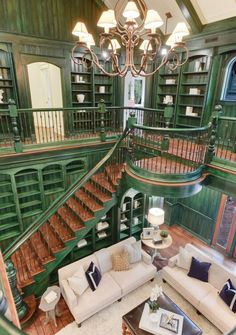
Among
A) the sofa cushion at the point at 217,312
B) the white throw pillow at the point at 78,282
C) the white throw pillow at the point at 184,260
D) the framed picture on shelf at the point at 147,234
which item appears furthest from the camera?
the framed picture on shelf at the point at 147,234

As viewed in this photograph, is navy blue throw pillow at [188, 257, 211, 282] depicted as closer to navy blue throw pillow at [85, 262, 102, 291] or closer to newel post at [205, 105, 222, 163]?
navy blue throw pillow at [85, 262, 102, 291]

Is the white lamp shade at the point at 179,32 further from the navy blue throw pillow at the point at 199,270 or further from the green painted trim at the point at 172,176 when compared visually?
the navy blue throw pillow at the point at 199,270

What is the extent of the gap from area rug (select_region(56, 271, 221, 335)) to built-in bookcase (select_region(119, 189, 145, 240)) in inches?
58.8

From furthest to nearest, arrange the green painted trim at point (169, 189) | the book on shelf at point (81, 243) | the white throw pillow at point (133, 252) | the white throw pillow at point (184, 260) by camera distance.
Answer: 1. the book on shelf at point (81, 243)
2. the white throw pillow at point (133, 252)
3. the white throw pillow at point (184, 260)
4. the green painted trim at point (169, 189)

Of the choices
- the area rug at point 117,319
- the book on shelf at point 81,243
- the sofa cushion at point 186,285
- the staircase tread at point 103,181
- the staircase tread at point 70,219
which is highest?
the staircase tread at point 103,181

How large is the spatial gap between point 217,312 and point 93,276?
2307 mm

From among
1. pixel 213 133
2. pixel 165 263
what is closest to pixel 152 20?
pixel 213 133

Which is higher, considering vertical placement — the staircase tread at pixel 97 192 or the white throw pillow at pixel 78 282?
the staircase tread at pixel 97 192

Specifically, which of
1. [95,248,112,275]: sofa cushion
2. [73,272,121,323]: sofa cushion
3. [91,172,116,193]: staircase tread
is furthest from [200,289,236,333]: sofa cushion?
[91,172,116,193]: staircase tread

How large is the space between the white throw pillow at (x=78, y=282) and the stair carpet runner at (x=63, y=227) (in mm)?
552

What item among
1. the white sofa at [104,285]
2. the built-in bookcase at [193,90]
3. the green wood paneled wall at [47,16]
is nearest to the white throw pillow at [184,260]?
the white sofa at [104,285]

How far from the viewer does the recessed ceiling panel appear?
4.52 meters

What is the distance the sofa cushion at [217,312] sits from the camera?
141 inches

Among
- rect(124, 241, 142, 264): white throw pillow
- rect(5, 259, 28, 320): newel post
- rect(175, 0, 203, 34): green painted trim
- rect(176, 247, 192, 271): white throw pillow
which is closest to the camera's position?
rect(5, 259, 28, 320): newel post
